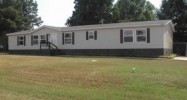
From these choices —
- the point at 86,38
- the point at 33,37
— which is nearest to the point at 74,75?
the point at 86,38

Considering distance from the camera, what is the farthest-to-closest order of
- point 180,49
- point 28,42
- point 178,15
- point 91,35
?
point 178,15
point 28,42
point 180,49
point 91,35

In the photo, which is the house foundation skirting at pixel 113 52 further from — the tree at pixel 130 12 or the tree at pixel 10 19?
the tree at pixel 130 12

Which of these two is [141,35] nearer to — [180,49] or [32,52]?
[180,49]

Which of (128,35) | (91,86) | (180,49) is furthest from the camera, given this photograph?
(180,49)

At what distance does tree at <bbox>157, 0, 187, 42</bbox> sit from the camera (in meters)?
31.3

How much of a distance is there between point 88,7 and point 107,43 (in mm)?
20613

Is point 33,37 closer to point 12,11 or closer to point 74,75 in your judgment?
point 12,11

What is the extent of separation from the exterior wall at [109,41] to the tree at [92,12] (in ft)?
54.7

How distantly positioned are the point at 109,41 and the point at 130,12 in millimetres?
24040

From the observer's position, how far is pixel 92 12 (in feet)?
142

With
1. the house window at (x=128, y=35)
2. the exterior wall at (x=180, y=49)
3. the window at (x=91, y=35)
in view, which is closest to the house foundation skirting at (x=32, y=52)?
the window at (x=91, y=35)

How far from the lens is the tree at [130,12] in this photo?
44.5 metres

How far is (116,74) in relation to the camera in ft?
31.1

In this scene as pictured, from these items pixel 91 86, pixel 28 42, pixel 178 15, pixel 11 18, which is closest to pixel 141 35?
pixel 178 15
